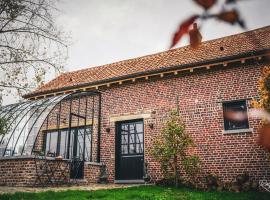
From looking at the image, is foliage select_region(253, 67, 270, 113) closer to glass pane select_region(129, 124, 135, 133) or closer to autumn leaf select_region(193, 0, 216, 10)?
glass pane select_region(129, 124, 135, 133)

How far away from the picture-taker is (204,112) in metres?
10.3

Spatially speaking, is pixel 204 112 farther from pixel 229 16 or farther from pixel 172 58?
pixel 229 16

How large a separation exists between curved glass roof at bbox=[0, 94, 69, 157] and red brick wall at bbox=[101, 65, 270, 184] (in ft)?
8.75

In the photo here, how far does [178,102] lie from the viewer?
10891 mm

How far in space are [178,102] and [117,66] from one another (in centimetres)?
505

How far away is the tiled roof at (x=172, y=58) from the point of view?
439 inches

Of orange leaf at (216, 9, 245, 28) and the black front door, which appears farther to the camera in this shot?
the black front door

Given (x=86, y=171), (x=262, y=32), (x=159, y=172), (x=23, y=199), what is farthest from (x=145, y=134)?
(x=262, y=32)

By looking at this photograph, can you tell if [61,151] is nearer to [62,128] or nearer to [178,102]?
[62,128]

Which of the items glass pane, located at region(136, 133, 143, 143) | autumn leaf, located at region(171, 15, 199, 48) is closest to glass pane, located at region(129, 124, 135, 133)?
glass pane, located at region(136, 133, 143, 143)

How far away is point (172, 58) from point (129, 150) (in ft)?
14.9

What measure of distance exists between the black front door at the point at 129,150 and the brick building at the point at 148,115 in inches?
1.6

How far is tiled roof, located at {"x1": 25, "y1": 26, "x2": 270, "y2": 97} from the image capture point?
11156 mm

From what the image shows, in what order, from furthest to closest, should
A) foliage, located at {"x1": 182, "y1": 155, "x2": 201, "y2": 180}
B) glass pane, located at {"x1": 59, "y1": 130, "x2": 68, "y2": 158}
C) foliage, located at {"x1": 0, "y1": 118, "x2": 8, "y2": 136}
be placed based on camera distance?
glass pane, located at {"x1": 59, "y1": 130, "x2": 68, "y2": 158} < foliage, located at {"x1": 0, "y1": 118, "x2": 8, "y2": 136} < foliage, located at {"x1": 182, "y1": 155, "x2": 201, "y2": 180}
